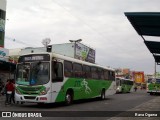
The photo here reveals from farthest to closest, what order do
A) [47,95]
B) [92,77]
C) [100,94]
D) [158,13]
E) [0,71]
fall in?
[0,71] → [100,94] → [92,77] → [47,95] → [158,13]

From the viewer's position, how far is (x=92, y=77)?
2627 cm

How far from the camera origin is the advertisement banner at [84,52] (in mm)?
53209

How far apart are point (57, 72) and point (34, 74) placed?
4.43 ft

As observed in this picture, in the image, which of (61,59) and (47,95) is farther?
(61,59)

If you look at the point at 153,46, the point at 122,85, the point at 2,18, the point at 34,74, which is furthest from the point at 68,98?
the point at 122,85

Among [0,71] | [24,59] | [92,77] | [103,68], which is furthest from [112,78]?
[24,59]

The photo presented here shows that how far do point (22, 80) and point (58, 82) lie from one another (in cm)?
200

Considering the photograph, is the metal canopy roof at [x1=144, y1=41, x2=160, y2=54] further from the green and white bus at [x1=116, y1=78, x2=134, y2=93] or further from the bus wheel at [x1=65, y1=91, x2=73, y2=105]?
the green and white bus at [x1=116, y1=78, x2=134, y2=93]

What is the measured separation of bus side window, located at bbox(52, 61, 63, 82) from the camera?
19.4 meters

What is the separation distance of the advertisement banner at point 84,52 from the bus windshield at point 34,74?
31742 millimetres

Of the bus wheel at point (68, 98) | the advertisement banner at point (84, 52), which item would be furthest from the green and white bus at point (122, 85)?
the bus wheel at point (68, 98)

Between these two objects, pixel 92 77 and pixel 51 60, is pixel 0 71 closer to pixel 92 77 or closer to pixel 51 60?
pixel 92 77

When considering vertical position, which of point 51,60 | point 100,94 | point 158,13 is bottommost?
point 100,94

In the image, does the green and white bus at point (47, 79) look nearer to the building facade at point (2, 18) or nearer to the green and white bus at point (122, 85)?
the building facade at point (2, 18)
